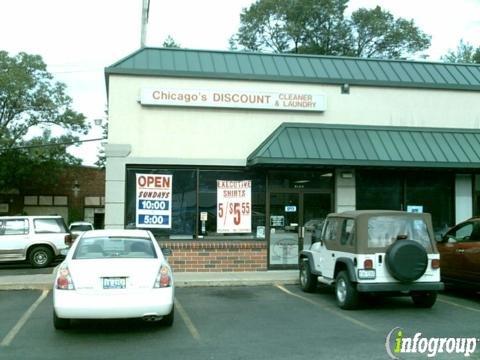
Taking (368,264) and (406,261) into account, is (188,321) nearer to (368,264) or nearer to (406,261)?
(368,264)

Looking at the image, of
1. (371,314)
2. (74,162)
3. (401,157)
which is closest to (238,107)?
(401,157)

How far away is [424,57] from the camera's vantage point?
51938 mm

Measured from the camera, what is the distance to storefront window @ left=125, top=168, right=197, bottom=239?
594 inches

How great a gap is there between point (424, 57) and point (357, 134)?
3959cm

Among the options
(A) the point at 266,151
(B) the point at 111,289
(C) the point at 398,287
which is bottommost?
(C) the point at 398,287

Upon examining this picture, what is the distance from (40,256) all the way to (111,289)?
12.3m

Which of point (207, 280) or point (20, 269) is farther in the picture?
point (20, 269)

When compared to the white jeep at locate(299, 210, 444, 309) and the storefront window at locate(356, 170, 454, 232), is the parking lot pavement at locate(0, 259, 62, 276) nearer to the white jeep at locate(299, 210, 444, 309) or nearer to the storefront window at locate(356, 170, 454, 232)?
the storefront window at locate(356, 170, 454, 232)

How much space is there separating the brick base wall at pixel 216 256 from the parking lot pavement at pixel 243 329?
3.19m

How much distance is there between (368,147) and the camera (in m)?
15.3

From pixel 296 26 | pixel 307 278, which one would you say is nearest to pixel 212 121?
pixel 307 278

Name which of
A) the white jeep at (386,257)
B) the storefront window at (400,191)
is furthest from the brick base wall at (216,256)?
the white jeep at (386,257)

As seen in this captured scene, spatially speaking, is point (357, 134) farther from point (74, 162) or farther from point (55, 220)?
point (74, 162)

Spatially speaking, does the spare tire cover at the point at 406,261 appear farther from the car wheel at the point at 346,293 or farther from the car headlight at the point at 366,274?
the car wheel at the point at 346,293
